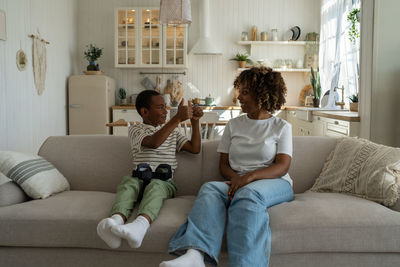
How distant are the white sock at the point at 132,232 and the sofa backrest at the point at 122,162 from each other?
30.5 inches

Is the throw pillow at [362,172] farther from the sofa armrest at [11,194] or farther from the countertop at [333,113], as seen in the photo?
the sofa armrest at [11,194]

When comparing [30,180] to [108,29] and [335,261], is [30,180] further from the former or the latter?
[108,29]

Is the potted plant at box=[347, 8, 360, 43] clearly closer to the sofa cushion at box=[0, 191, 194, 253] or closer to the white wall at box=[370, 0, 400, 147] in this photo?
the white wall at box=[370, 0, 400, 147]

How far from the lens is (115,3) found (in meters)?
6.52

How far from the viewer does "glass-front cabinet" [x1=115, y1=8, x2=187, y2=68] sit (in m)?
6.27

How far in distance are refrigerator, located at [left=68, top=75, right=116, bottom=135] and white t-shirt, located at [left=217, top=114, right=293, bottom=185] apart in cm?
394

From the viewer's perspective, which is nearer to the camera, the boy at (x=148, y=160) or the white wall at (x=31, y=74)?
the boy at (x=148, y=160)

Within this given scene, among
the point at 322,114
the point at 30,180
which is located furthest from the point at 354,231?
the point at 322,114

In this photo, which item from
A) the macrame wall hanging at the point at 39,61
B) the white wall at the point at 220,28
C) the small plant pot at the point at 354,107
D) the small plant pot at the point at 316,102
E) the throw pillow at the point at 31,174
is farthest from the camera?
the white wall at the point at 220,28

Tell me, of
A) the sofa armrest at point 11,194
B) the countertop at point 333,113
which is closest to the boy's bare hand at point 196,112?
the sofa armrest at point 11,194

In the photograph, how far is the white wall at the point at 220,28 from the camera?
21.4 ft

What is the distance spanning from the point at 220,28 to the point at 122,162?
4536 mm

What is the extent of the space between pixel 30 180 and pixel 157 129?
2.44ft

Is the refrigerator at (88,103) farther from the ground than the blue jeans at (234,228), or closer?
farther from the ground
